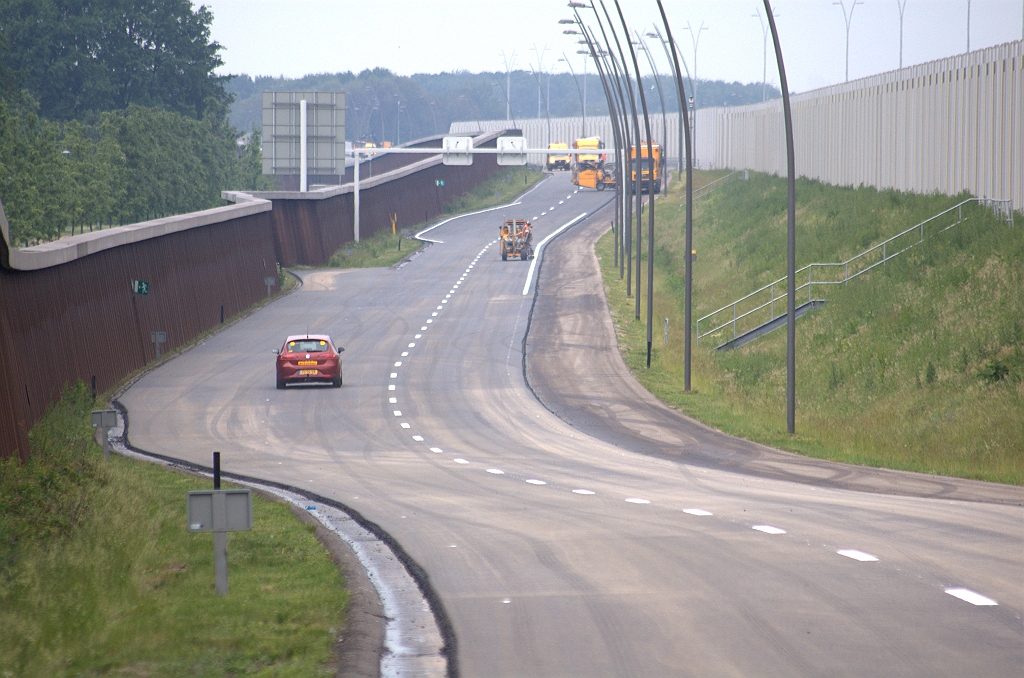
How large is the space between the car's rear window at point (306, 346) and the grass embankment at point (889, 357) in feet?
29.7

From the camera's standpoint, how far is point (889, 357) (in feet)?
99.7

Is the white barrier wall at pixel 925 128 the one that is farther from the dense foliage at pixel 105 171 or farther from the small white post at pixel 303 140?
the dense foliage at pixel 105 171

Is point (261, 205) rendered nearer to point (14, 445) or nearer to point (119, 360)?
point (119, 360)

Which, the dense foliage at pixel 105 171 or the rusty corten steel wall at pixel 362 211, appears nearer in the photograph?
the dense foliage at pixel 105 171

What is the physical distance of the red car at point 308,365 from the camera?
108 ft

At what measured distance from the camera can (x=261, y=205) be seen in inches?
2160

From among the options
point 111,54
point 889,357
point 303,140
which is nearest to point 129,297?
point 889,357

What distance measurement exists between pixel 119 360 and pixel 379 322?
14468 mm

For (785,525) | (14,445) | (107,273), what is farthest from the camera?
(107,273)

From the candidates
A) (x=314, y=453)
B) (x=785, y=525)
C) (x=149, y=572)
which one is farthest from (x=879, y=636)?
(x=314, y=453)

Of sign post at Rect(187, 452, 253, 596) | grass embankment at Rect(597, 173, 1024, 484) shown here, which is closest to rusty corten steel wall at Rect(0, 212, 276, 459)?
sign post at Rect(187, 452, 253, 596)

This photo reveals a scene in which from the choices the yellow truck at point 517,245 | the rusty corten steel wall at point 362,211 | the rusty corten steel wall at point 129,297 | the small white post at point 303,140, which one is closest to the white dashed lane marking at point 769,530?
the rusty corten steel wall at point 129,297

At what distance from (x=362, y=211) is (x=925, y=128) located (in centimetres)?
4001

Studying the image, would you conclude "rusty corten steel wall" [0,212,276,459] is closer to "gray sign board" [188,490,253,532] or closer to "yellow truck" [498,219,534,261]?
"gray sign board" [188,490,253,532]
